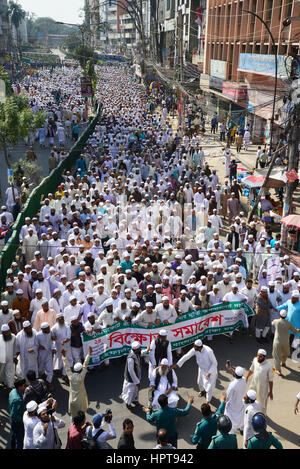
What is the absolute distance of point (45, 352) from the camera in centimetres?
643

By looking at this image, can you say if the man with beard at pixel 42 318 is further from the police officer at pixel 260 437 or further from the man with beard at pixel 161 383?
the police officer at pixel 260 437

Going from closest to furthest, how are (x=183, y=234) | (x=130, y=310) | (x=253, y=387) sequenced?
(x=253, y=387), (x=130, y=310), (x=183, y=234)

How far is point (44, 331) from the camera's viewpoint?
21.0 feet

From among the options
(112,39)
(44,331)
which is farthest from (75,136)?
(112,39)

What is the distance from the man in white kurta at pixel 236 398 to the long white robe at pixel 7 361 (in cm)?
293

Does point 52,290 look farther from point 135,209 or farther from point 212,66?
point 212,66

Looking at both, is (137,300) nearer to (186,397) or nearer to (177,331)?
(177,331)

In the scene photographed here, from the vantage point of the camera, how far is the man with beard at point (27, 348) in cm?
631

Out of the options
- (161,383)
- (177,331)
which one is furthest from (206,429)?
(177,331)

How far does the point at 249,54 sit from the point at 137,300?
59.0 feet

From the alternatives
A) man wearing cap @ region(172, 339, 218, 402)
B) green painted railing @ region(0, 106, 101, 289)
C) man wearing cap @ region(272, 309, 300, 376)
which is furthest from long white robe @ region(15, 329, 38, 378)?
man wearing cap @ region(272, 309, 300, 376)

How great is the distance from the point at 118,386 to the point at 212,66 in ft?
92.8

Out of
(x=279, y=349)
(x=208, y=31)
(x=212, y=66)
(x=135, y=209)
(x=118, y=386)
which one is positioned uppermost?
(x=208, y=31)

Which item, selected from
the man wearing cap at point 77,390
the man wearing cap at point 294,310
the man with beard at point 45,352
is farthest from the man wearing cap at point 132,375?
the man wearing cap at point 294,310
